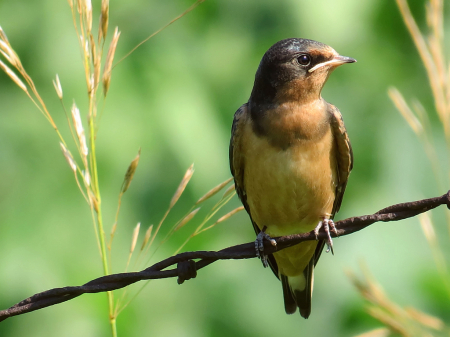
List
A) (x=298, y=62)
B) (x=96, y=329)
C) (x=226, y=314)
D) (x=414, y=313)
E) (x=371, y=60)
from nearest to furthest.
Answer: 1. (x=414, y=313)
2. (x=298, y=62)
3. (x=96, y=329)
4. (x=226, y=314)
5. (x=371, y=60)

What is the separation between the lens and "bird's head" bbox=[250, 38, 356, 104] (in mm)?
4035

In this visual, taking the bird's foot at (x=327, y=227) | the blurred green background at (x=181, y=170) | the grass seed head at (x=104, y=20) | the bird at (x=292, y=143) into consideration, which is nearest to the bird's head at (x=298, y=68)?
the bird at (x=292, y=143)

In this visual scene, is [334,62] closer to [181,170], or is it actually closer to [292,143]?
[292,143]

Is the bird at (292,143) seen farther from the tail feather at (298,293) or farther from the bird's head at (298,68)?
the tail feather at (298,293)

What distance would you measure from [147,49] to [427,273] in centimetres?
451

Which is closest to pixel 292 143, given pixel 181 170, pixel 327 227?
pixel 327 227

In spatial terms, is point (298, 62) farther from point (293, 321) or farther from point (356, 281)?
point (293, 321)

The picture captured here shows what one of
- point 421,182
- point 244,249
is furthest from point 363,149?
point 244,249

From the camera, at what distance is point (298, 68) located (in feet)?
13.3

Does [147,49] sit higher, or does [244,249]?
[147,49]

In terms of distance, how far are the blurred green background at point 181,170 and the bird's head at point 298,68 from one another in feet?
10.4

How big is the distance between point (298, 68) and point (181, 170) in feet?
11.5

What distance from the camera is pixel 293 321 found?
7992 mm

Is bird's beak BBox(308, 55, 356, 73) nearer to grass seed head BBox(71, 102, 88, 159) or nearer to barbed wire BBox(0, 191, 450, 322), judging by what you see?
barbed wire BBox(0, 191, 450, 322)
